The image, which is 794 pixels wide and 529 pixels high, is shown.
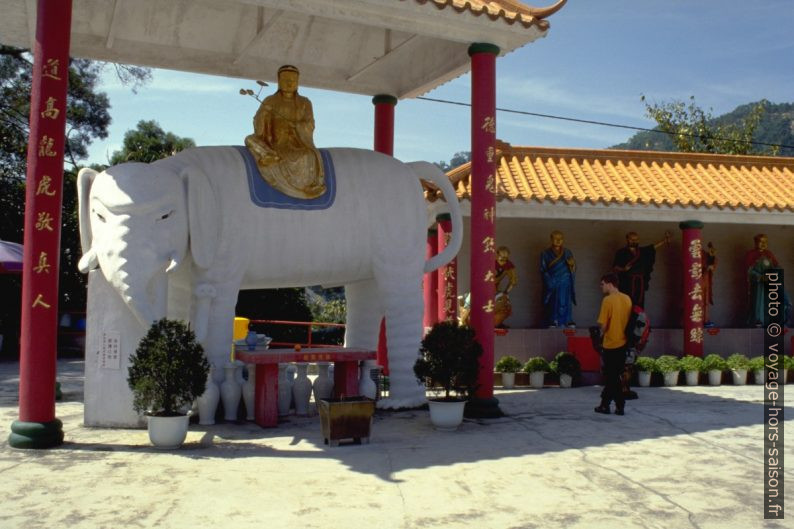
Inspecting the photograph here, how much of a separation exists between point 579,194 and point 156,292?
703 cm

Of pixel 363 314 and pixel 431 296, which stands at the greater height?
pixel 431 296

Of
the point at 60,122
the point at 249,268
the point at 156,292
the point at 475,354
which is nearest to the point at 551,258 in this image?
the point at 475,354

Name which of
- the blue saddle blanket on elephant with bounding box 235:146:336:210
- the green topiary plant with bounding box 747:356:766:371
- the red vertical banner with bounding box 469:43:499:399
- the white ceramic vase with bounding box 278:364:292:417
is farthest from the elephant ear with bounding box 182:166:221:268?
the green topiary plant with bounding box 747:356:766:371

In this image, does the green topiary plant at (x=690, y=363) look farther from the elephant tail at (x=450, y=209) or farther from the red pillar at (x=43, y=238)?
the red pillar at (x=43, y=238)

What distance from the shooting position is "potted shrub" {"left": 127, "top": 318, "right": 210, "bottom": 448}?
6.40 m

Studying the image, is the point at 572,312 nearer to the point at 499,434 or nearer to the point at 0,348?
the point at 499,434

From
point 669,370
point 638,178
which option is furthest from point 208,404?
point 638,178

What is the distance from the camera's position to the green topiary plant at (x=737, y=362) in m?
11.6

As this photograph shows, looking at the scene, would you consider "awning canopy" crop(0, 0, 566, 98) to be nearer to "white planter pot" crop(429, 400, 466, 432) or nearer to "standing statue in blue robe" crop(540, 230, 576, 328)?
A: "standing statue in blue robe" crop(540, 230, 576, 328)

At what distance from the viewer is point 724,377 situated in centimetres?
1177

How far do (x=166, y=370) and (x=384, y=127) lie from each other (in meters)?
5.23

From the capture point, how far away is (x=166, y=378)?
252 inches

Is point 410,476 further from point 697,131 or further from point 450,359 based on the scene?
point 697,131

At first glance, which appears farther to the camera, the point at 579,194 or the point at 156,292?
the point at 579,194
